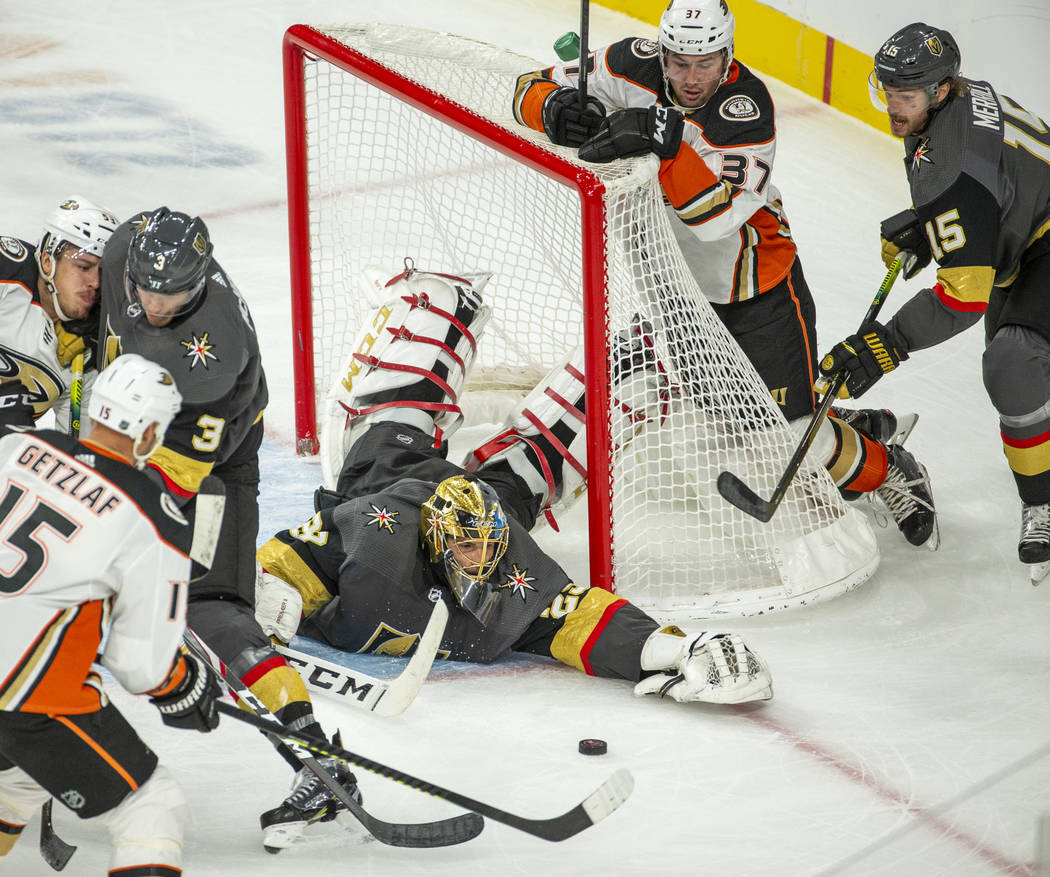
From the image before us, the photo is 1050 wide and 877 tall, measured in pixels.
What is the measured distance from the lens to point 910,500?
12.6 feet

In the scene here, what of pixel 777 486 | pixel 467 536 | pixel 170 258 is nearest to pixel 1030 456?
pixel 777 486

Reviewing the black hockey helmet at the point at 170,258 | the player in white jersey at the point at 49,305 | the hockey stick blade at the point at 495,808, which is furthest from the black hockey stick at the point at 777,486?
the player in white jersey at the point at 49,305

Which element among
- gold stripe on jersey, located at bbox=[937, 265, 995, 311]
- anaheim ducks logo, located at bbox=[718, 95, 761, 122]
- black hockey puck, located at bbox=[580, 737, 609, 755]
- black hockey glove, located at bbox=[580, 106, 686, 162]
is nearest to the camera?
black hockey puck, located at bbox=[580, 737, 609, 755]

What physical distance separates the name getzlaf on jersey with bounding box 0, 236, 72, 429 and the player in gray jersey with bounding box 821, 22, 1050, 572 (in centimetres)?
167

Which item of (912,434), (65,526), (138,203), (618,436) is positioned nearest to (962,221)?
(618,436)

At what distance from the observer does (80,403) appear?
315 centimetres

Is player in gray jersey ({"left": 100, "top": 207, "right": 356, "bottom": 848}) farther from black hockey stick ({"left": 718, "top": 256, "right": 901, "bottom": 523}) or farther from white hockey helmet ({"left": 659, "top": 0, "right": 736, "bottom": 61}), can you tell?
white hockey helmet ({"left": 659, "top": 0, "right": 736, "bottom": 61})

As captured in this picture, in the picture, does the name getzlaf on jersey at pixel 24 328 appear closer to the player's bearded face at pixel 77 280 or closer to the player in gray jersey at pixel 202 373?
the player's bearded face at pixel 77 280

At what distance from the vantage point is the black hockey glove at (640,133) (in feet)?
10.8

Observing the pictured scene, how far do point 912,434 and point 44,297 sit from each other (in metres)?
2.48

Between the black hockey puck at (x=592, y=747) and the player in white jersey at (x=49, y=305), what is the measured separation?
127 cm

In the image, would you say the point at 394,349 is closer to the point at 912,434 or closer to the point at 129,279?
the point at 129,279

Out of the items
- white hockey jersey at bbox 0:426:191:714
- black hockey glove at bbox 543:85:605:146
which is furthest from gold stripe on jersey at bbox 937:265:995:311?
white hockey jersey at bbox 0:426:191:714

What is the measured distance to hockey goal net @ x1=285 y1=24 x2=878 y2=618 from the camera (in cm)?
335
